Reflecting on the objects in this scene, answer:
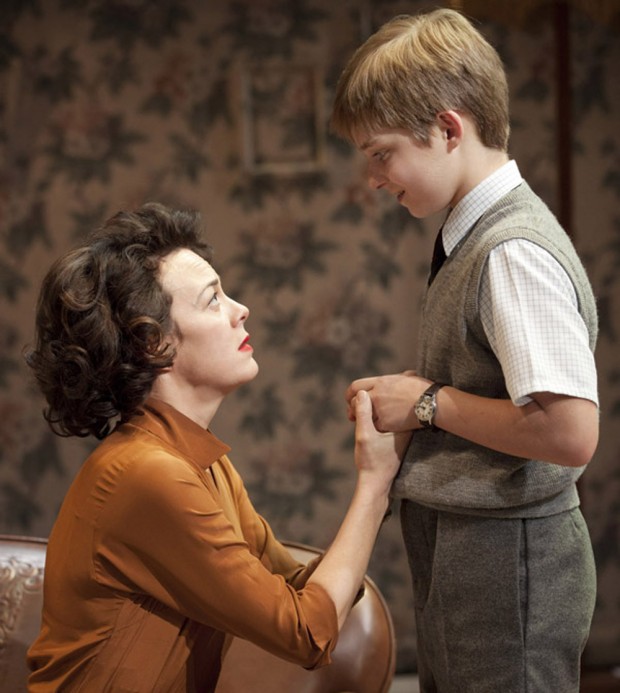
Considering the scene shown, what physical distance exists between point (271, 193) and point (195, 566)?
5.93ft

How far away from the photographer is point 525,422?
3.78 ft

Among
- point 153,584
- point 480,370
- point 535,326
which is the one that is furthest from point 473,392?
point 153,584

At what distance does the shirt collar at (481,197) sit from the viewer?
4.23ft

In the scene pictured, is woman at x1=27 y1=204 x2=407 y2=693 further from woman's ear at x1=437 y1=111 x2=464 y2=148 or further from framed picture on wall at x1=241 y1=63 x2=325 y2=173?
framed picture on wall at x1=241 y1=63 x2=325 y2=173

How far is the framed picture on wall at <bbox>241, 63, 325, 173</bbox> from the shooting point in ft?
9.35

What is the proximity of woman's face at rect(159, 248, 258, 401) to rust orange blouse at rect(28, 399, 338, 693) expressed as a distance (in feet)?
0.21

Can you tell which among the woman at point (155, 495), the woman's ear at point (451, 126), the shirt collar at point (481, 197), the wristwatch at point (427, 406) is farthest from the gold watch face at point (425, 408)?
the woman's ear at point (451, 126)

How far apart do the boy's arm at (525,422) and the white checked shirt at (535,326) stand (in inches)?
0.8

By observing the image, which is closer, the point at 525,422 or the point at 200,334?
the point at 525,422

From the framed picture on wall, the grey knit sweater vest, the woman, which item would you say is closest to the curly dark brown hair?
the woman

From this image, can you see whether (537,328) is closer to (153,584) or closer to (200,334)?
(200,334)

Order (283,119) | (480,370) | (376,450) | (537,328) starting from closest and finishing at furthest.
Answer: (537,328), (480,370), (376,450), (283,119)

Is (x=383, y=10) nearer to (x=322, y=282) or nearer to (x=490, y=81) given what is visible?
(x=322, y=282)

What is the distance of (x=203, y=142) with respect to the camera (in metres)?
2.87
